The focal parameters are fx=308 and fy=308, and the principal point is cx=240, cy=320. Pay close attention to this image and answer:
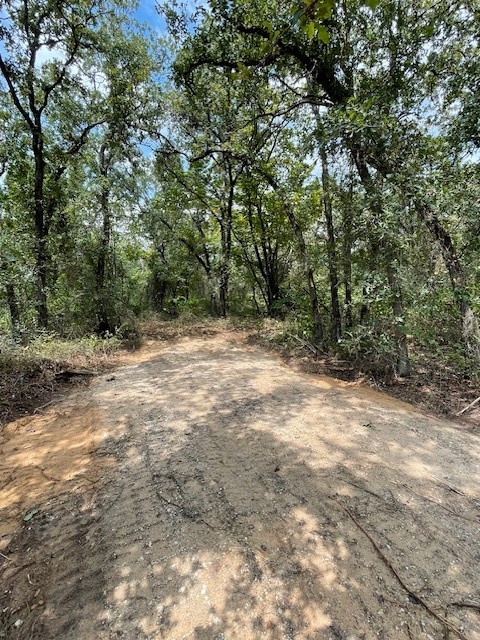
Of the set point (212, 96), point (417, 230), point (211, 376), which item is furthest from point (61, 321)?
point (417, 230)

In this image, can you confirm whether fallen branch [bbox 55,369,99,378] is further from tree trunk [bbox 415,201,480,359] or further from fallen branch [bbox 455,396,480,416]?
tree trunk [bbox 415,201,480,359]

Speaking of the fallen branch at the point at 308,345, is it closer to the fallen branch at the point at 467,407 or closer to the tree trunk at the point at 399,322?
the tree trunk at the point at 399,322

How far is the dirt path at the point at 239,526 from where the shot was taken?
4.66ft

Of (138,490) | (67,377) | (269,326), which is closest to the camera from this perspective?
(138,490)

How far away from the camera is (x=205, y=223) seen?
42.5 ft

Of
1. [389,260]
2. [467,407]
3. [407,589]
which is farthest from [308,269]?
[407,589]

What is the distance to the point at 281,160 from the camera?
752cm

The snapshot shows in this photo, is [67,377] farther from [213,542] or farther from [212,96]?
[212,96]

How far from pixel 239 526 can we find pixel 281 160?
25.3 ft

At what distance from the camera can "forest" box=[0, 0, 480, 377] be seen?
4.03m

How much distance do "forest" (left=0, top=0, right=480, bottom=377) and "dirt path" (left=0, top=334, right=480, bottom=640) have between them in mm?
2234

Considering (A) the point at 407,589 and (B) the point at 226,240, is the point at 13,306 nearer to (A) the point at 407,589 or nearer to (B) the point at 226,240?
(B) the point at 226,240

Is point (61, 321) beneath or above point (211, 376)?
above

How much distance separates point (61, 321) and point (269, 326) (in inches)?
211
